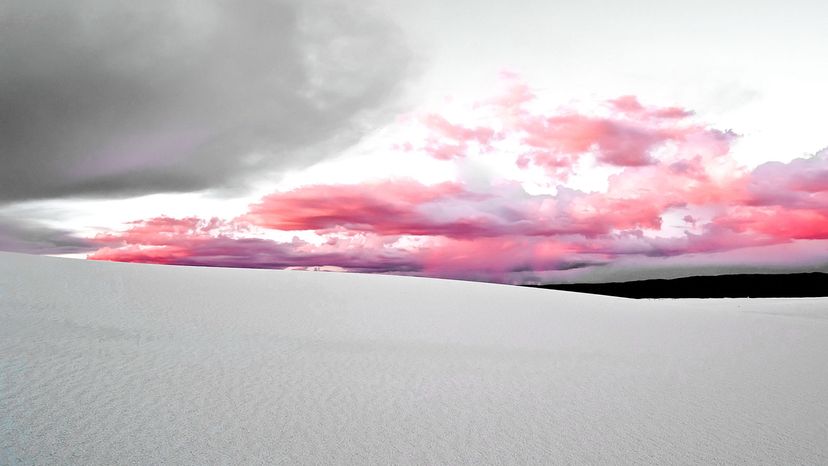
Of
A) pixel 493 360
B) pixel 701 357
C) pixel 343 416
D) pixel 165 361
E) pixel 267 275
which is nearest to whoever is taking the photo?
pixel 343 416

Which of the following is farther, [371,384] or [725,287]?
[725,287]

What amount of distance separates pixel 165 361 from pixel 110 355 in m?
0.72

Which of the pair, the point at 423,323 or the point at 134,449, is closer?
the point at 134,449

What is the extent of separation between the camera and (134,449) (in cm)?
425

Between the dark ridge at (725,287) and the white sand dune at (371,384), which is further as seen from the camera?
the dark ridge at (725,287)

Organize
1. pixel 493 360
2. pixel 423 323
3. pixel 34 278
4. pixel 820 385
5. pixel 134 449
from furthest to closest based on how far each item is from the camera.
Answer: pixel 34 278, pixel 423 323, pixel 493 360, pixel 820 385, pixel 134 449

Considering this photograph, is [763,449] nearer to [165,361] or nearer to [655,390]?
[655,390]

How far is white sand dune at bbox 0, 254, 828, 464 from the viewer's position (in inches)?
179

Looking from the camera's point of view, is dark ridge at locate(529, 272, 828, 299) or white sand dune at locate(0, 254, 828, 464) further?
dark ridge at locate(529, 272, 828, 299)

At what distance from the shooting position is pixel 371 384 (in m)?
6.39

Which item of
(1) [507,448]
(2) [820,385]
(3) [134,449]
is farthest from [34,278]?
(2) [820,385]

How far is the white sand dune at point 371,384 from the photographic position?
4.55 m

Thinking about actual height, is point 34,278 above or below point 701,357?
above

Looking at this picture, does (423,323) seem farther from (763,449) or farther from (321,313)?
(763,449)
